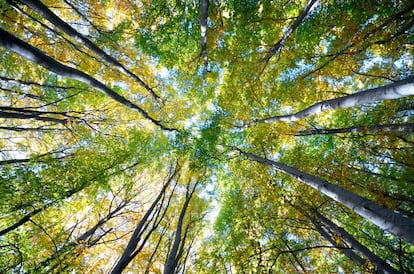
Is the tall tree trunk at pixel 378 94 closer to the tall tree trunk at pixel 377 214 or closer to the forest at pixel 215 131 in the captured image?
the forest at pixel 215 131

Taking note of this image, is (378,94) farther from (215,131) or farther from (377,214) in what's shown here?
(215,131)

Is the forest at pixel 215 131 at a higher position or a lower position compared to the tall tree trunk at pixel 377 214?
higher

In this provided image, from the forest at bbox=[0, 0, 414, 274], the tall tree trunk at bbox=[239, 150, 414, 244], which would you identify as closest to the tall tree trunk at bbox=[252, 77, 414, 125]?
the forest at bbox=[0, 0, 414, 274]

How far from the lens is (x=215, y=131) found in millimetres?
9547

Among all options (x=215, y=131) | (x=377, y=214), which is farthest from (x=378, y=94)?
(x=215, y=131)

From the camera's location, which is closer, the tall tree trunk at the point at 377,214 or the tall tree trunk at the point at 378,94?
the tall tree trunk at the point at 377,214

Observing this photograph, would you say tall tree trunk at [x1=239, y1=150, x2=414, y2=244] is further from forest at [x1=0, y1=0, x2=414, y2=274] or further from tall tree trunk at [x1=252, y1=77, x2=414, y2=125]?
tall tree trunk at [x1=252, y1=77, x2=414, y2=125]

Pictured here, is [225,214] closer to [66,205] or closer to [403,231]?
[66,205]

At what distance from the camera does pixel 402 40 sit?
5.04 metres

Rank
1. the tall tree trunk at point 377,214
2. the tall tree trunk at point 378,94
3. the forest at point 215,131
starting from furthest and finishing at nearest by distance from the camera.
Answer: the forest at point 215,131 < the tall tree trunk at point 378,94 < the tall tree trunk at point 377,214

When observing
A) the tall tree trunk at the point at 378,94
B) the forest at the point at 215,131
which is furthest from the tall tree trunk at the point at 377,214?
the tall tree trunk at the point at 378,94

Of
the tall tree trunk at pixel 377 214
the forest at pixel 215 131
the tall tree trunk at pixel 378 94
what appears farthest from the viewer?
the forest at pixel 215 131

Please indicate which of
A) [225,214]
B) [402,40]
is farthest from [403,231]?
[225,214]

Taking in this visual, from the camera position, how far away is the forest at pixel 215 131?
14.8 feet
